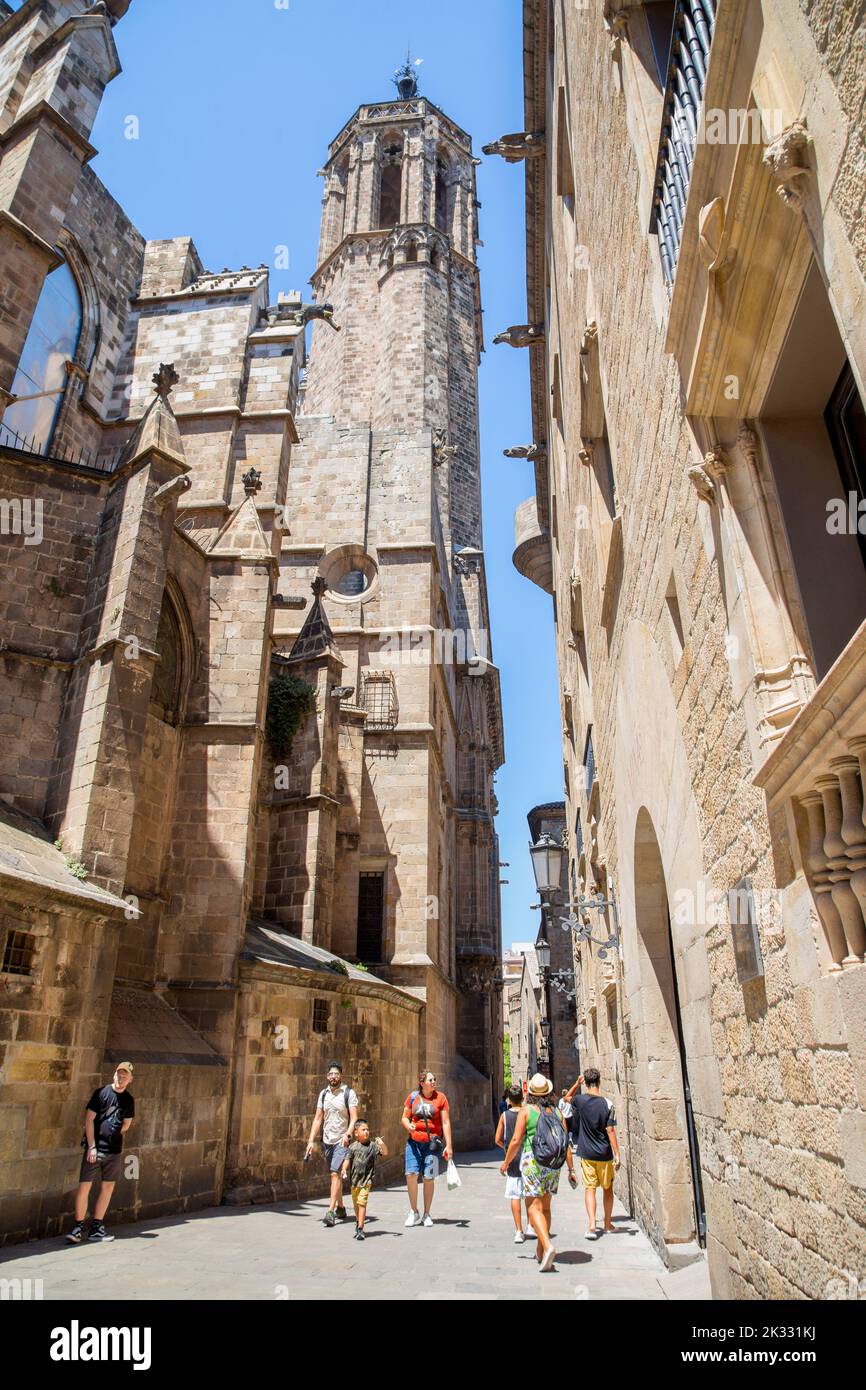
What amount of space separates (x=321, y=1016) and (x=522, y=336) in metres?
12.0

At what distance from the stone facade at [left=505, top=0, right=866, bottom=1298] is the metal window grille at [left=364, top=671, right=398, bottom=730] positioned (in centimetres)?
1421

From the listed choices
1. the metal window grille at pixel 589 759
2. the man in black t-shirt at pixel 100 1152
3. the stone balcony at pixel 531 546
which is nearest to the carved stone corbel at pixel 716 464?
the man in black t-shirt at pixel 100 1152

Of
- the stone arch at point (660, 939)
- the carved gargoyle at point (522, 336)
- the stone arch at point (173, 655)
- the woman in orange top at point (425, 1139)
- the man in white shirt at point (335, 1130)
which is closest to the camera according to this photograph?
the stone arch at point (660, 939)

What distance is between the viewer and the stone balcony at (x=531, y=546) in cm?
1931

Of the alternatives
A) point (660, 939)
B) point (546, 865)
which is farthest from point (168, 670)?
point (660, 939)

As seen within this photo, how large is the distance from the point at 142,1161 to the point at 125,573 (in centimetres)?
624

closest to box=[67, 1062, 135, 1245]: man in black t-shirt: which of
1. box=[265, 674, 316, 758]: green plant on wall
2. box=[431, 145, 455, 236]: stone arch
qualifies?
box=[265, 674, 316, 758]: green plant on wall

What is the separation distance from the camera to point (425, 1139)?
7.78 meters

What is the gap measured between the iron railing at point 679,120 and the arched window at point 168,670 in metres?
9.12

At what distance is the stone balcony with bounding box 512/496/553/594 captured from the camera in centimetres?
1931

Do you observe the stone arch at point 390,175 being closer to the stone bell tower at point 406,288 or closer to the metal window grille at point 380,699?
the stone bell tower at point 406,288
